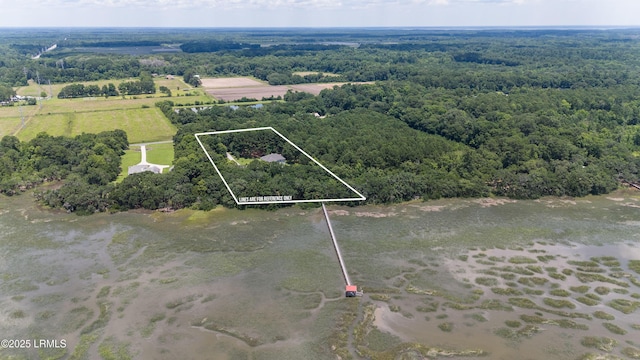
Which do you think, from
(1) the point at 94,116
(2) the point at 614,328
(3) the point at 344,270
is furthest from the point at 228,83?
(2) the point at 614,328

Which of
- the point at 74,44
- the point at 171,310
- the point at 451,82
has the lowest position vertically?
the point at 171,310

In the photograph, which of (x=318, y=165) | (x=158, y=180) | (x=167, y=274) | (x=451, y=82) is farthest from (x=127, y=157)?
(x=451, y=82)

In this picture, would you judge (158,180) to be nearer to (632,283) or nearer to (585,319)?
(585,319)

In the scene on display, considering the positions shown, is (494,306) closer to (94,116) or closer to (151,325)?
(151,325)

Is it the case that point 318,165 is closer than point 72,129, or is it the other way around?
point 318,165

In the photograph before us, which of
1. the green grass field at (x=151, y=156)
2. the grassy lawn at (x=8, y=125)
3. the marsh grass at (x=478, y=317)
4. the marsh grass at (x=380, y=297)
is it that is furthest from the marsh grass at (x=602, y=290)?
the grassy lawn at (x=8, y=125)

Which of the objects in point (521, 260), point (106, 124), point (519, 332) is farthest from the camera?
point (106, 124)
